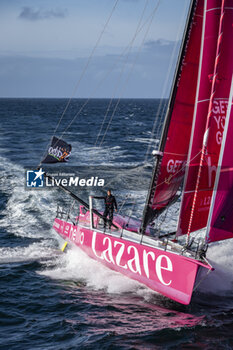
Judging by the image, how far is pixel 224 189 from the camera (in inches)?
476

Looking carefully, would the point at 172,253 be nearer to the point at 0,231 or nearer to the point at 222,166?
the point at 222,166

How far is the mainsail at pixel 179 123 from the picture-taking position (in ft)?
40.1

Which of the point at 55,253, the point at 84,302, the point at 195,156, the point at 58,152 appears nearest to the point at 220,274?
the point at 195,156

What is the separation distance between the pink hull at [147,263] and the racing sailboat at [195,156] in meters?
0.03

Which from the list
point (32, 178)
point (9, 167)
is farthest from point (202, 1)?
point (9, 167)

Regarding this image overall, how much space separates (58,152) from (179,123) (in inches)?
170

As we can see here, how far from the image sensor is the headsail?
1476 cm

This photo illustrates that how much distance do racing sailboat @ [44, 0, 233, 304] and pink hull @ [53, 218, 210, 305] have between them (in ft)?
0.09

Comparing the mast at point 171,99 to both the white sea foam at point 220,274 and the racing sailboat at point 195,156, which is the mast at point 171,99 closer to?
the racing sailboat at point 195,156

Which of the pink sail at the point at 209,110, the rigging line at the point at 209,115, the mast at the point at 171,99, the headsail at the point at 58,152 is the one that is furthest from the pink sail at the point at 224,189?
the headsail at the point at 58,152

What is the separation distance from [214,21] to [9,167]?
20316 millimetres

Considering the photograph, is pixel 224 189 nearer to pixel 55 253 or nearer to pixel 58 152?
pixel 58 152

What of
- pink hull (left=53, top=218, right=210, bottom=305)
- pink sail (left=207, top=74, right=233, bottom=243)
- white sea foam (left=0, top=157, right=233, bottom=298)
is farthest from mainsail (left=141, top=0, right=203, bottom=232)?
white sea foam (left=0, top=157, right=233, bottom=298)

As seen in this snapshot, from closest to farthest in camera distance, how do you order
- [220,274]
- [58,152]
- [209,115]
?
1. [209,115]
2. [220,274]
3. [58,152]
